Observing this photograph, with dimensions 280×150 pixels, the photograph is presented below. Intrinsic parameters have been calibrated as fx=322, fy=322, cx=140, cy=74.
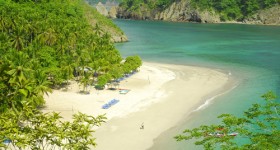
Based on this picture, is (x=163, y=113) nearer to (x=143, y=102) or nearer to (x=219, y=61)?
(x=143, y=102)

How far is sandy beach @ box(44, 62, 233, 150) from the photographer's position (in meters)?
45.0

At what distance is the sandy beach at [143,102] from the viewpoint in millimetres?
45047

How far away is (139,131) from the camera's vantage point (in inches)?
1826

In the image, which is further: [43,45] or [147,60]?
[147,60]

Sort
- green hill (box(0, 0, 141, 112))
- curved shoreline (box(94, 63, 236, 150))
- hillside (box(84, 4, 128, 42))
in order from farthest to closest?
hillside (box(84, 4, 128, 42)), green hill (box(0, 0, 141, 112)), curved shoreline (box(94, 63, 236, 150))

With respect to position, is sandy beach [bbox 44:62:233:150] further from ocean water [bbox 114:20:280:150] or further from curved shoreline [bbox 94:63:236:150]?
ocean water [bbox 114:20:280:150]

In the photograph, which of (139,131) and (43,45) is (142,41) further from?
(139,131)

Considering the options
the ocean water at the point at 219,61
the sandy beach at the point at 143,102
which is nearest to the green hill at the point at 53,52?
the sandy beach at the point at 143,102

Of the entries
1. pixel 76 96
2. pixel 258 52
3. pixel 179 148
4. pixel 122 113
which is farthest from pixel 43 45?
pixel 258 52

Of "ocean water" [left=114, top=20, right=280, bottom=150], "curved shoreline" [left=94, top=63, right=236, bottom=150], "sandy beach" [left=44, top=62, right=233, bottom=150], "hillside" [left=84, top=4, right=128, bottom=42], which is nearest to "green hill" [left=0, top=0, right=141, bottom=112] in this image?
"sandy beach" [left=44, top=62, right=233, bottom=150]

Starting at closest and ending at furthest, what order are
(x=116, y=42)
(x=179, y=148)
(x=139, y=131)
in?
(x=179, y=148) < (x=139, y=131) < (x=116, y=42)

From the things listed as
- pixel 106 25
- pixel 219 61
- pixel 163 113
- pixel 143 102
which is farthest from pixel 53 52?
pixel 106 25

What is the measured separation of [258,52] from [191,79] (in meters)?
56.6

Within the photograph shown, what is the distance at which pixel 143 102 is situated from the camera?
194 feet
